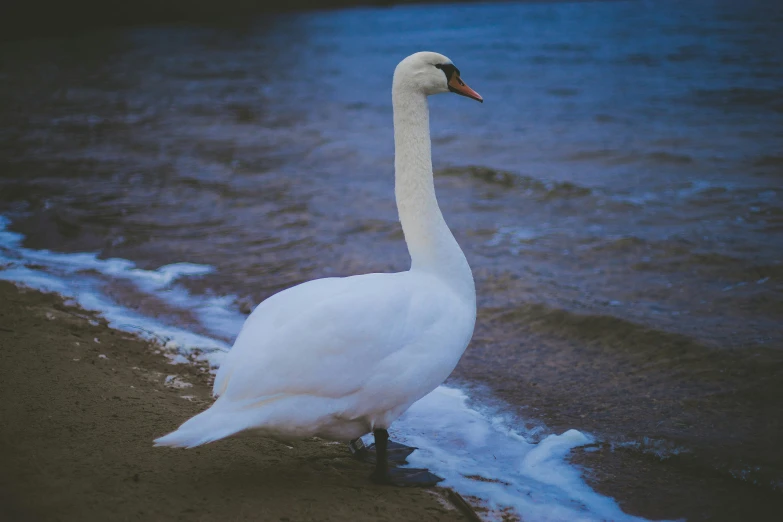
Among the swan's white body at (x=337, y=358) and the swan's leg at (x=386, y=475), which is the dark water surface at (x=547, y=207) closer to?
the swan's leg at (x=386, y=475)

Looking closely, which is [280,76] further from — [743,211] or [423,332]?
[423,332]

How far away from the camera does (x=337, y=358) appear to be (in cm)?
354

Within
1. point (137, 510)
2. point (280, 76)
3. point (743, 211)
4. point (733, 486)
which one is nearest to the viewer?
point (137, 510)

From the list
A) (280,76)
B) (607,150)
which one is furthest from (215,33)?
(607,150)

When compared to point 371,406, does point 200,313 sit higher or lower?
lower

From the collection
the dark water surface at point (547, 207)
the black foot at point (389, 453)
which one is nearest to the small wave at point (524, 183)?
the dark water surface at point (547, 207)

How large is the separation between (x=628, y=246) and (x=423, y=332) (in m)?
5.05

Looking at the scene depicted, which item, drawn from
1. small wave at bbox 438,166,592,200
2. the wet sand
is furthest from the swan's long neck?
small wave at bbox 438,166,592,200

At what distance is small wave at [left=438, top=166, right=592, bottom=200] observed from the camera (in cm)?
1066

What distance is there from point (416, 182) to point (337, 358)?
4.31 feet

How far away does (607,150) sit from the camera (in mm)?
12922

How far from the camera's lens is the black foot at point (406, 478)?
147 inches

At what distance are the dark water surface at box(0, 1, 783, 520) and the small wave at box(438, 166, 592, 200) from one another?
0.04 meters

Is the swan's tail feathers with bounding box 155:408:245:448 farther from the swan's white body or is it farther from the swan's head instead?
the swan's head
